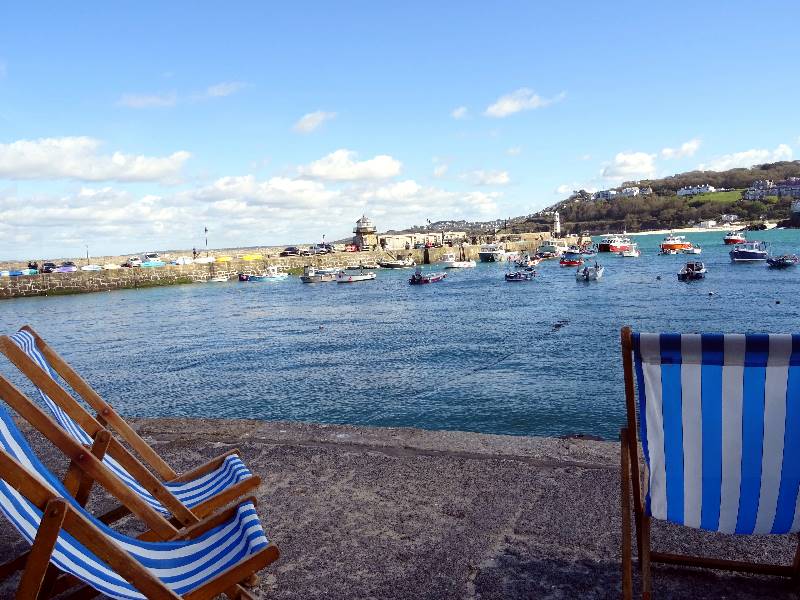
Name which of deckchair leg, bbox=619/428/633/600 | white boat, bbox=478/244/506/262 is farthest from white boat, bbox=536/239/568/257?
deckchair leg, bbox=619/428/633/600

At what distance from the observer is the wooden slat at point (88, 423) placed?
2.62 metres

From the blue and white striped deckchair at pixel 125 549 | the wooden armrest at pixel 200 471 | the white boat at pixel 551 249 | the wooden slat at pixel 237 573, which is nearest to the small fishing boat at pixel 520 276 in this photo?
the white boat at pixel 551 249

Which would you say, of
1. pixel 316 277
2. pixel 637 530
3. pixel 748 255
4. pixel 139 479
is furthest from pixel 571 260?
pixel 139 479

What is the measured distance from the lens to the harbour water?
15.8 metres

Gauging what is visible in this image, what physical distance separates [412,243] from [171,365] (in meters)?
89.6

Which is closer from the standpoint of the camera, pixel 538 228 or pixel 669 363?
pixel 669 363

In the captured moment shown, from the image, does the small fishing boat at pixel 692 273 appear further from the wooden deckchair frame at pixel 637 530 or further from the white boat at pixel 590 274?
the wooden deckchair frame at pixel 637 530

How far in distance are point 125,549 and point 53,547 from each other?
13.5 inches

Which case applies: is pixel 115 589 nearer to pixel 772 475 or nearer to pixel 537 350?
pixel 772 475

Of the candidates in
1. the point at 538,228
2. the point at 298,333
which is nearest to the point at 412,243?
the point at 538,228

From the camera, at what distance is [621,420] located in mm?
14180

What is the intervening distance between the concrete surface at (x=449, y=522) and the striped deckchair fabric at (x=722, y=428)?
43 centimetres

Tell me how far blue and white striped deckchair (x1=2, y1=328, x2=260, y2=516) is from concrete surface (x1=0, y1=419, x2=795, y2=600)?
392 mm

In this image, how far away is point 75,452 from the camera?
7.51ft
